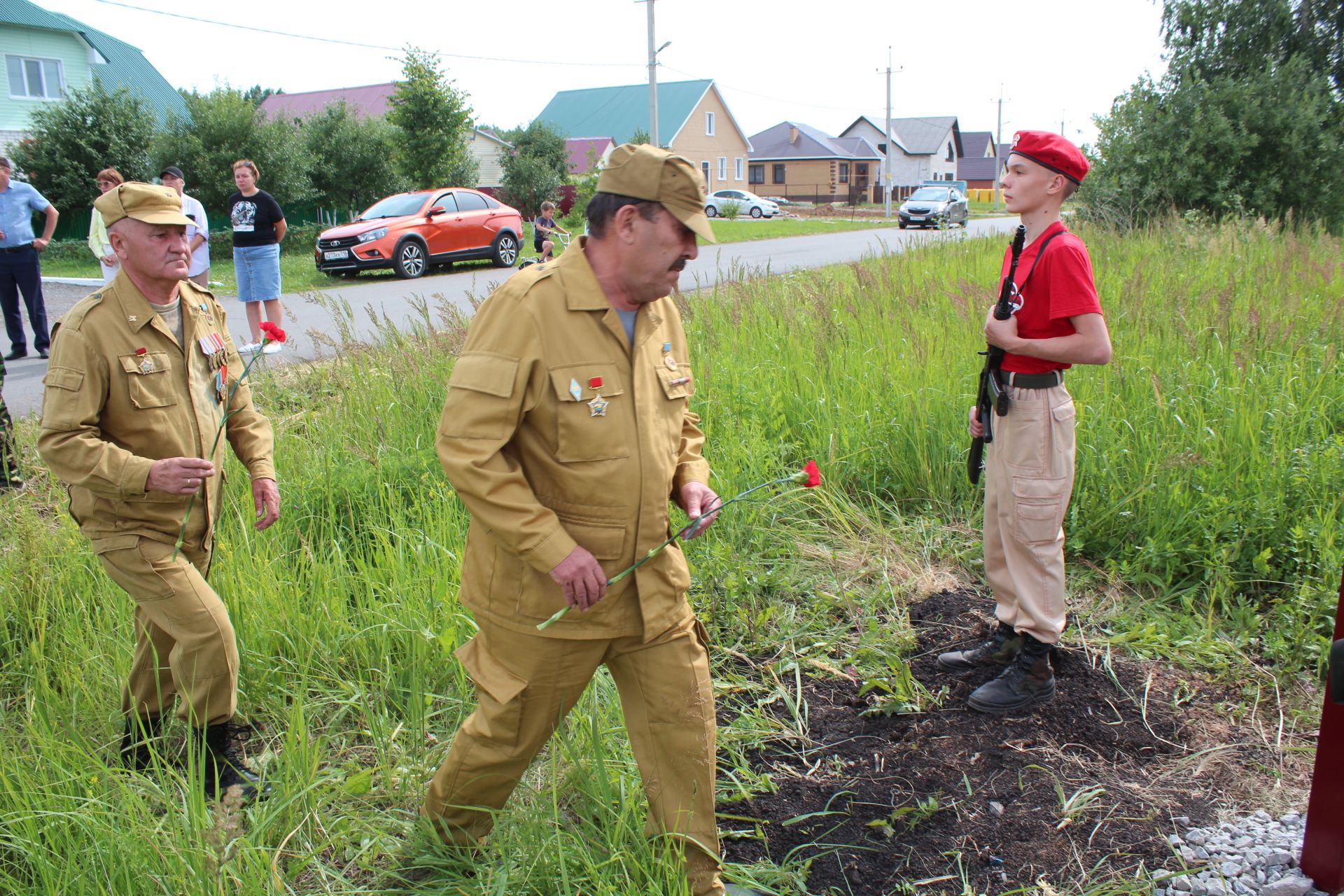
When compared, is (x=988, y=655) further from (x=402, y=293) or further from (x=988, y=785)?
(x=402, y=293)

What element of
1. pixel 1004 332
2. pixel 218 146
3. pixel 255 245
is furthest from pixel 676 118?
pixel 1004 332

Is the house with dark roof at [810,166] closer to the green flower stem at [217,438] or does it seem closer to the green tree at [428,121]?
the green tree at [428,121]

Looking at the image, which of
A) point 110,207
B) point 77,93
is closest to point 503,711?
point 110,207

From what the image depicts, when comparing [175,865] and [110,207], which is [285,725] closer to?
[175,865]

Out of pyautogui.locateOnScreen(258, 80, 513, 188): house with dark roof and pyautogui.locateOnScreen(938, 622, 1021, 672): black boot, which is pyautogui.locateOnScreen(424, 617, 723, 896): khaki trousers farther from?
pyautogui.locateOnScreen(258, 80, 513, 188): house with dark roof

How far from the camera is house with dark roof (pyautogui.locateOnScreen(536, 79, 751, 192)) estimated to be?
60.5 metres

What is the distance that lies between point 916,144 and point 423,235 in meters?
77.7

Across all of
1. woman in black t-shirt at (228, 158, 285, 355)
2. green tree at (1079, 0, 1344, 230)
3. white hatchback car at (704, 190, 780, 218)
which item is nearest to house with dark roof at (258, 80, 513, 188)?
white hatchback car at (704, 190, 780, 218)

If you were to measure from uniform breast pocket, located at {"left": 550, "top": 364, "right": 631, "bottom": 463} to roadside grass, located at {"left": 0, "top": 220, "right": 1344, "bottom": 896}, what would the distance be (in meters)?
0.83

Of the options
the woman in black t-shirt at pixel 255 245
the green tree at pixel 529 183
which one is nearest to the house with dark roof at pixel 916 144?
the green tree at pixel 529 183

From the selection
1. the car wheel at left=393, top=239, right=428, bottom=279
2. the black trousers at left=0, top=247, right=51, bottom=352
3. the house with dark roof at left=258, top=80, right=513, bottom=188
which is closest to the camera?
the black trousers at left=0, top=247, right=51, bottom=352

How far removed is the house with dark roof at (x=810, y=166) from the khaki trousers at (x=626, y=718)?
71834 mm

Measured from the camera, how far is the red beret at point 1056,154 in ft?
9.65

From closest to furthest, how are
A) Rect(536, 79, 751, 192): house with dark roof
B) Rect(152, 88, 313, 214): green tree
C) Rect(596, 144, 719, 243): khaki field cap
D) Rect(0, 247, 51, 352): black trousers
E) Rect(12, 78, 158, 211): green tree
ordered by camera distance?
Rect(596, 144, 719, 243): khaki field cap
Rect(0, 247, 51, 352): black trousers
Rect(152, 88, 313, 214): green tree
Rect(12, 78, 158, 211): green tree
Rect(536, 79, 751, 192): house with dark roof
